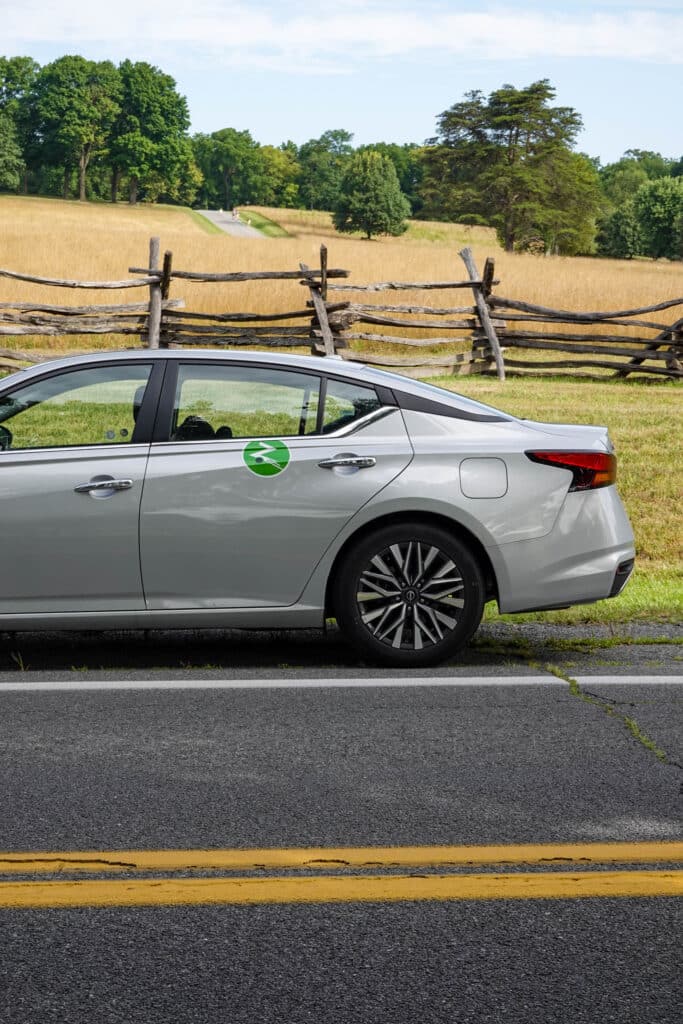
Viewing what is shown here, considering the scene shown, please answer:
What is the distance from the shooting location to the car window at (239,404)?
6.22 metres

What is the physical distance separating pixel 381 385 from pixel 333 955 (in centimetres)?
363

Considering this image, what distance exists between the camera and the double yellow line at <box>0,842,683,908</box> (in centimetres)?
355

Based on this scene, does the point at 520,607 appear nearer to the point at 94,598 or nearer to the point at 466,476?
the point at 466,476

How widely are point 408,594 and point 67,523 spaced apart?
1.63 meters

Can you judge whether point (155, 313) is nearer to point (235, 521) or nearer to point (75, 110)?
point (235, 521)

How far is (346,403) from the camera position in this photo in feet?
20.8

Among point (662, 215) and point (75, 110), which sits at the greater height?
point (75, 110)

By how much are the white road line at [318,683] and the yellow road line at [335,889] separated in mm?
2185

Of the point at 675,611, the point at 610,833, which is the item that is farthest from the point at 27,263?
the point at 610,833

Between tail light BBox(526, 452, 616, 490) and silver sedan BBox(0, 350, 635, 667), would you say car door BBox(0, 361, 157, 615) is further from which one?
tail light BBox(526, 452, 616, 490)

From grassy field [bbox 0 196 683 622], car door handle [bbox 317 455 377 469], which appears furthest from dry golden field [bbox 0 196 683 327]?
car door handle [bbox 317 455 377 469]

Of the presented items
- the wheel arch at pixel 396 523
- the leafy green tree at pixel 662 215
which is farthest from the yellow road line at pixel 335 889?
the leafy green tree at pixel 662 215

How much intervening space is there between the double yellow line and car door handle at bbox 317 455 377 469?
257cm

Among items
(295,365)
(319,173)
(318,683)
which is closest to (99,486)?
(295,365)
